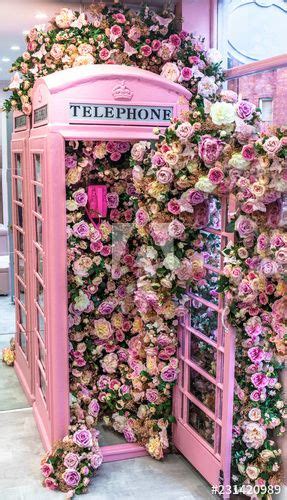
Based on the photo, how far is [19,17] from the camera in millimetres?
4395

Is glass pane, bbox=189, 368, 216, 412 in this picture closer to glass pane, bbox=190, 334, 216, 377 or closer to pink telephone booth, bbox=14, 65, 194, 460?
glass pane, bbox=190, 334, 216, 377

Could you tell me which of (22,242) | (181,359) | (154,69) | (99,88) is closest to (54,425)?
(181,359)

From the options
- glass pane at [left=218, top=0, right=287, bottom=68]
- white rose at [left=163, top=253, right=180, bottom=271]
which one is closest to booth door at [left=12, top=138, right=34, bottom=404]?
white rose at [left=163, top=253, right=180, bottom=271]

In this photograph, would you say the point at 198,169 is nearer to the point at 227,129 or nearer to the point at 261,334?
the point at 227,129

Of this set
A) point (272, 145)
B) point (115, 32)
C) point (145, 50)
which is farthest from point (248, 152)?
point (115, 32)

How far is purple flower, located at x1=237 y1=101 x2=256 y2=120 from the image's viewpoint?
3.19m

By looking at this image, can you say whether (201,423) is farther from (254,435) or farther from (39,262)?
(39,262)

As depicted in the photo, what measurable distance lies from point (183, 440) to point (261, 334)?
1.17 meters

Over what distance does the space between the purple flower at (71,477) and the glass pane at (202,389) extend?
878 millimetres

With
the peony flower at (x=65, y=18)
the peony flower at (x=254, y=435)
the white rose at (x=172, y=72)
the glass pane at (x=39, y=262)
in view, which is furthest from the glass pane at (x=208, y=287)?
the peony flower at (x=65, y=18)

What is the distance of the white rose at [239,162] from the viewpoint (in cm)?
309

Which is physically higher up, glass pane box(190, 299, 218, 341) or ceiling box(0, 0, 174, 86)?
ceiling box(0, 0, 174, 86)

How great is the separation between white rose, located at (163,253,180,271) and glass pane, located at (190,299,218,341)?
0.30 m

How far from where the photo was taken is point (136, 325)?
14.0 feet
